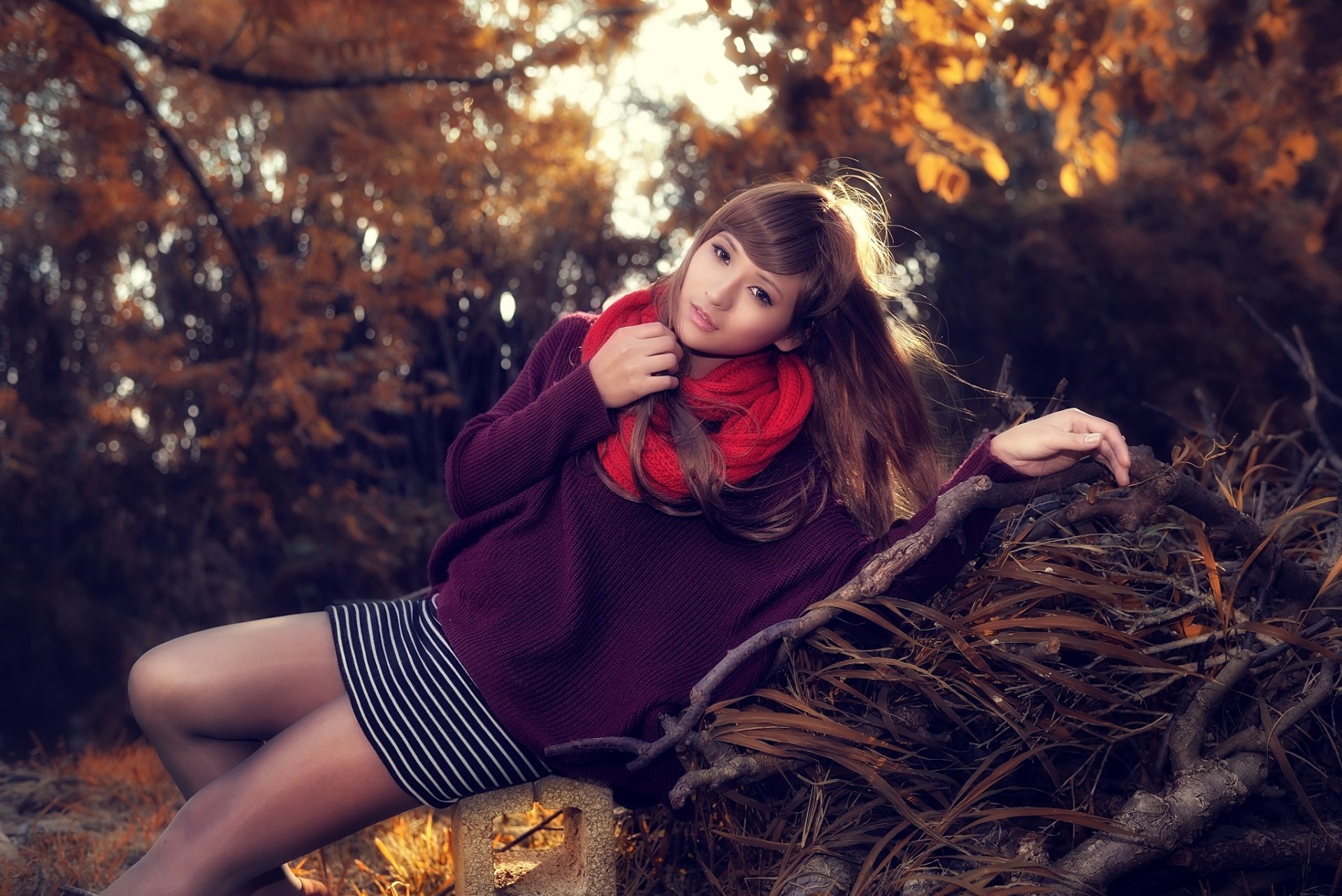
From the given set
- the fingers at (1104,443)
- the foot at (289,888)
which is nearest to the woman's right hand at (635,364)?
the fingers at (1104,443)

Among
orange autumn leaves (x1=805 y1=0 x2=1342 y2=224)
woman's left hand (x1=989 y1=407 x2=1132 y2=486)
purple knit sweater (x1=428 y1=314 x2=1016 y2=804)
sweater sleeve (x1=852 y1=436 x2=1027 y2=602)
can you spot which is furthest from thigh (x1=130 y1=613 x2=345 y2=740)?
orange autumn leaves (x1=805 y1=0 x2=1342 y2=224)

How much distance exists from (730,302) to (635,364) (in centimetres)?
20

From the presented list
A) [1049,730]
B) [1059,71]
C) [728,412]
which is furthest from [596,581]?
[1059,71]

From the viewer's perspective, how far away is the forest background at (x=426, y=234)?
335cm

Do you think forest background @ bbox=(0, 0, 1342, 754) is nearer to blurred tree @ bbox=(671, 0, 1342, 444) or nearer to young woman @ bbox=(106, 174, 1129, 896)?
blurred tree @ bbox=(671, 0, 1342, 444)

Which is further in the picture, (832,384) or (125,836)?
(125,836)

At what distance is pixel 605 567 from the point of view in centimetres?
190

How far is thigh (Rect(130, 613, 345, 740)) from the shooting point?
6.21ft

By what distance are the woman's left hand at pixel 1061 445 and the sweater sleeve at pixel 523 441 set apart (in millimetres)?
690

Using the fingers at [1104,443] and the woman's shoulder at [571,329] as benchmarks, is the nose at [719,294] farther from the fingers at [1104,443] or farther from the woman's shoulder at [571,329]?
the fingers at [1104,443]

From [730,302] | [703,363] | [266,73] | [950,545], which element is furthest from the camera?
[266,73]

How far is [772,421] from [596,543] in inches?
15.4

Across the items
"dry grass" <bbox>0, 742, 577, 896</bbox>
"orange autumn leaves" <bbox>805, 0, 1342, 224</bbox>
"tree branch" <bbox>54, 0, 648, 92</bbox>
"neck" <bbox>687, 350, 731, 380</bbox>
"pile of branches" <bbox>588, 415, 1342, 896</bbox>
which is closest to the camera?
"pile of branches" <bbox>588, 415, 1342, 896</bbox>

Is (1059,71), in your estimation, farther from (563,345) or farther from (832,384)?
(563,345)
